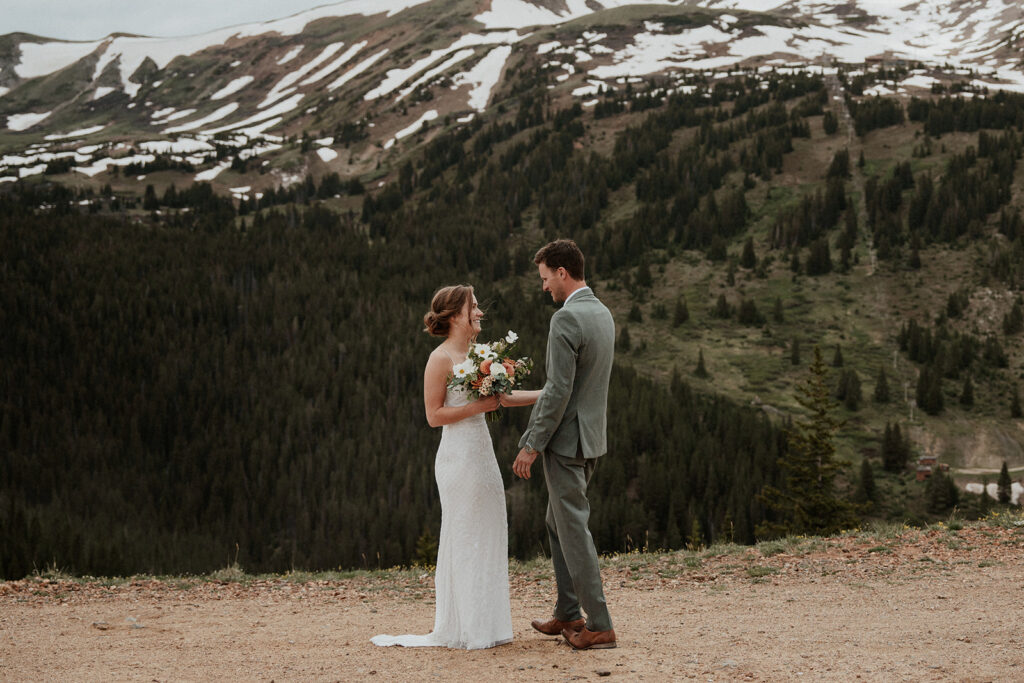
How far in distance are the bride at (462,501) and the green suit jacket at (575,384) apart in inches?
33.1

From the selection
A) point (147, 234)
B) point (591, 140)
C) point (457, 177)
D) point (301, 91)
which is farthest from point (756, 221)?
point (301, 91)

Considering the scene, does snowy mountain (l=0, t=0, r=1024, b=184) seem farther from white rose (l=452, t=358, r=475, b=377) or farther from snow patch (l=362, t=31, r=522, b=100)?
white rose (l=452, t=358, r=475, b=377)

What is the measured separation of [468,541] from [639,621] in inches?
96.7

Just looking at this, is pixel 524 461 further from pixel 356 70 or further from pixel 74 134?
pixel 74 134

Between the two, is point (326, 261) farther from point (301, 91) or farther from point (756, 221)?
point (301, 91)

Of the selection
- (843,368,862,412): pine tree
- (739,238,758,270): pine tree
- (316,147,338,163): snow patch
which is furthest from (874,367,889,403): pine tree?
(316,147,338,163): snow patch

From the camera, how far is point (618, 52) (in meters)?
160

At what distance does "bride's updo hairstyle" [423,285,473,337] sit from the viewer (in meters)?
8.38

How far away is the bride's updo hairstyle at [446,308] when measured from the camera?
8.38 metres

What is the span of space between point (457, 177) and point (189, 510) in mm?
76292

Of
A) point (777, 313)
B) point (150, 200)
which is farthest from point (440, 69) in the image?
point (777, 313)

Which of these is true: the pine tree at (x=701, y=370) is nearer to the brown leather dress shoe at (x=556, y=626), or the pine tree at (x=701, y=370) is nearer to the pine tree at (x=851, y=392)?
the pine tree at (x=851, y=392)

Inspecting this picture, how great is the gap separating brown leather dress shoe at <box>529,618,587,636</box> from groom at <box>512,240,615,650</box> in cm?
15

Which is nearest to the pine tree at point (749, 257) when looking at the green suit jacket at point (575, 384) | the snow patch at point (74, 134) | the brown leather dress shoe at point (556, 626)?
the brown leather dress shoe at point (556, 626)
